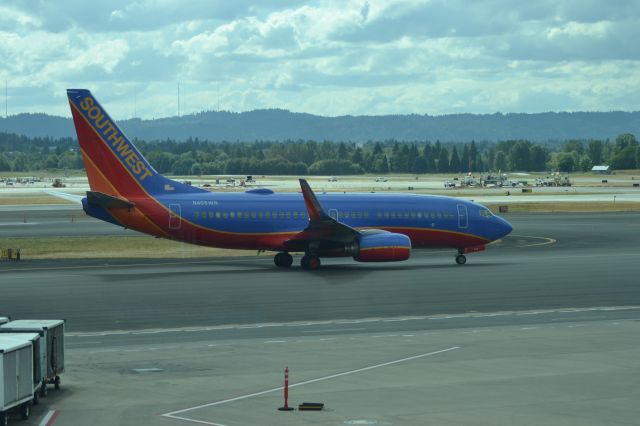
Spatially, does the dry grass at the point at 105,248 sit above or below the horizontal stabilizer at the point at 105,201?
below

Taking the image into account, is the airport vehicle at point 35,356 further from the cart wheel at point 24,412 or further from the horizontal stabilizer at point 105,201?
the horizontal stabilizer at point 105,201

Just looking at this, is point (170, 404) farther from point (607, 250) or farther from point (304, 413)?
point (607, 250)

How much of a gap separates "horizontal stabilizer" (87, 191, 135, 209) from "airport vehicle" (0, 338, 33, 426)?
28529 mm

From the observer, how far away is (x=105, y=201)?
5241 centimetres

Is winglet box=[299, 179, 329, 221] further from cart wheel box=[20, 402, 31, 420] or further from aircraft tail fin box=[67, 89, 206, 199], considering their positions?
cart wheel box=[20, 402, 31, 420]

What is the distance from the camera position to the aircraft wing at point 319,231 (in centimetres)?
5328

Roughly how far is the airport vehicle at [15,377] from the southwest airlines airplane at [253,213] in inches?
1109

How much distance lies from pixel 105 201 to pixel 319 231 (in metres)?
10.7

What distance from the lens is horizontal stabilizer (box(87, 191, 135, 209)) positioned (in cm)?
5222

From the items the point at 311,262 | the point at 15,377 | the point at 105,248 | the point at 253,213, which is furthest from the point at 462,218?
the point at 15,377

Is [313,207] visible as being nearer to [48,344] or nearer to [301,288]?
[301,288]

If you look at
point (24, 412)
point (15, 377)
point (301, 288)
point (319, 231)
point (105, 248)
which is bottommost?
point (105, 248)

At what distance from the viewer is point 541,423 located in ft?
75.8

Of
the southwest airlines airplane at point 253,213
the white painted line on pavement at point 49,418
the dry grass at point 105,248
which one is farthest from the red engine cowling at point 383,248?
the white painted line on pavement at point 49,418
